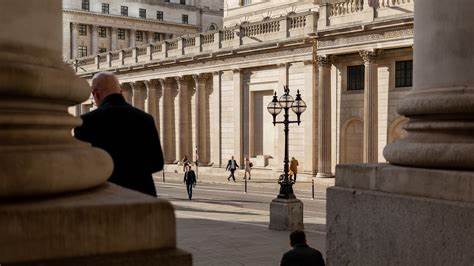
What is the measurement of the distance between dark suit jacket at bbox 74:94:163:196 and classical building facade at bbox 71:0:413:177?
103 ft

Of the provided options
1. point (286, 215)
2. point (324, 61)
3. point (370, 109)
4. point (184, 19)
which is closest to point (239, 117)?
point (324, 61)

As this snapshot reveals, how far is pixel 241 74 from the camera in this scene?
4666cm

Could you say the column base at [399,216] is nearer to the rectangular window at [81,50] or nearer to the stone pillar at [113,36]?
the rectangular window at [81,50]

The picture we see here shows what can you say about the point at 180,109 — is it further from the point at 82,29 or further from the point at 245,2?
the point at 82,29

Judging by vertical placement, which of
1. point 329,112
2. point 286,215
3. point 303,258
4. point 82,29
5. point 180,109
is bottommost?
point 286,215

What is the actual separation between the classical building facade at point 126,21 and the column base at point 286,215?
2734 inches

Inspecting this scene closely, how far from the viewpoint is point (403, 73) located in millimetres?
36500

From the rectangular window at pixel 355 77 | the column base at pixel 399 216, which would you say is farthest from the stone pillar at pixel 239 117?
the column base at pixel 399 216

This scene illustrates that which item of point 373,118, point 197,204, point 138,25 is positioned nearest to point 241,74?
point 373,118

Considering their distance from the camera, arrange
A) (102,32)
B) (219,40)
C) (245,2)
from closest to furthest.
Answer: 1. (219,40)
2. (245,2)
3. (102,32)

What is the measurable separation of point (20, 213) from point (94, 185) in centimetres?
60

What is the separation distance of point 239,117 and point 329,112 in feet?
28.6

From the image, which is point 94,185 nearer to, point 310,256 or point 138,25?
point 310,256

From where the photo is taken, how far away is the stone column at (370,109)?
3722cm
